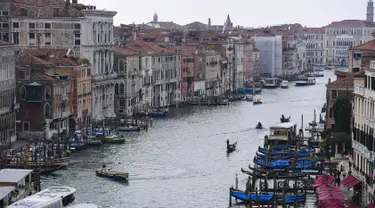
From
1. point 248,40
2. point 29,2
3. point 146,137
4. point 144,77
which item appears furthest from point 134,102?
point 248,40

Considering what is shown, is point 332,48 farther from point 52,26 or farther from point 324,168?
point 324,168

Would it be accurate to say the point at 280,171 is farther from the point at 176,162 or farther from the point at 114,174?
the point at 114,174

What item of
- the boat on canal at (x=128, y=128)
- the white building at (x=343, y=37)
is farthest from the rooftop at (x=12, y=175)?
the white building at (x=343, y=37)

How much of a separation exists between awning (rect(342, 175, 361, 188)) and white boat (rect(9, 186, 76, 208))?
602 cm

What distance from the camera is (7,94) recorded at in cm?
3459

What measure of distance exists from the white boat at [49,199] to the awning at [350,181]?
19.8 feet

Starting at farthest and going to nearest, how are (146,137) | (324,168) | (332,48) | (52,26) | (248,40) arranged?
(332,48) < (248,40) < (52,26) < (146,137) < (324,168)

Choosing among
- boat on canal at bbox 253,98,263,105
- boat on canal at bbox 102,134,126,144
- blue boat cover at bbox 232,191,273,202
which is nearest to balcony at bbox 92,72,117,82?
boat on canal at bbox 102,134,126,144

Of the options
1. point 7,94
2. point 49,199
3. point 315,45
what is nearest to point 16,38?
point 7,94

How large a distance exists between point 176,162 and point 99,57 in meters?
14.4

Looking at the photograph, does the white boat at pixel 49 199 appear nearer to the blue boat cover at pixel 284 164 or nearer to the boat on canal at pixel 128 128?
the blue boat cover at pixel 284 164

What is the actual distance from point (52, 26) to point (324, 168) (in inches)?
770

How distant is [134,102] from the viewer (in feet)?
160

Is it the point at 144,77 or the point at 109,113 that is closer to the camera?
the point at 109,113
